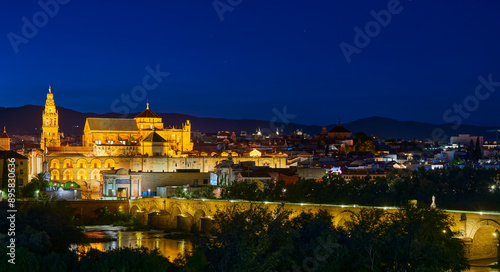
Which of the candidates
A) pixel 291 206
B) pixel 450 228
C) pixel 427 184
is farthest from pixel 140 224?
pixel 450 228

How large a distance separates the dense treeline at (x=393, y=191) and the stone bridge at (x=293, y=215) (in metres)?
3.11

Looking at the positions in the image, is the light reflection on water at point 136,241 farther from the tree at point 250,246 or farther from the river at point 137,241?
the tree at point 250,246

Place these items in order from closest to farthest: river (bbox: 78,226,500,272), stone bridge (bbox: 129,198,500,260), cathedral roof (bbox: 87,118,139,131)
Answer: stone bridge (bbox: 129,198,500,260)
river (bbox: 78,226,500,272)
cathedral roof (bbox: 87,118,139,131)

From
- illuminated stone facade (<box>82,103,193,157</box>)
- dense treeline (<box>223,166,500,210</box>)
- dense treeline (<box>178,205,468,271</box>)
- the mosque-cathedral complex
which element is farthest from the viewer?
illuminated stone facade (<box>82,103,193,157</box>)

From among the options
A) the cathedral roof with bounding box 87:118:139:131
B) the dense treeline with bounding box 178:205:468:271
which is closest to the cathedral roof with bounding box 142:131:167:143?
the cathedral roof with bounding box 87:118:139:131

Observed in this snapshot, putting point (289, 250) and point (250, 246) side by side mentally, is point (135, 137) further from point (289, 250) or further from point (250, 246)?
point (250, 246)

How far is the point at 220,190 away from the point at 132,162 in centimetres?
1593

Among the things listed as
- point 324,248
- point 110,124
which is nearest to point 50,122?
point 110,124

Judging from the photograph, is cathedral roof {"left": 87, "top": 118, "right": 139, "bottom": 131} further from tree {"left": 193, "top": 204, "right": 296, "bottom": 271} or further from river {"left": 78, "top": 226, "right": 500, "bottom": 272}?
tree {"left": 193, "top": 204, "right": 296, "bottom": 271}

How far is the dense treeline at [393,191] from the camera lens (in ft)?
140

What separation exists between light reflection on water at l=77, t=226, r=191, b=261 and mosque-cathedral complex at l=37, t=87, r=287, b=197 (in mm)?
14200

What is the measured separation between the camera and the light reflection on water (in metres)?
33.9

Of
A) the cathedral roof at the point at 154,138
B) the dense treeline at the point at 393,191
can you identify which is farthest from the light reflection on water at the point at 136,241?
the cathedral roof at the point at 154,138

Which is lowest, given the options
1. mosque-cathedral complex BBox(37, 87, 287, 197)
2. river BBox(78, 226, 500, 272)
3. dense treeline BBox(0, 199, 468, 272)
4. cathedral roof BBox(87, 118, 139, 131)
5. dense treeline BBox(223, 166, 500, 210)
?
river BBox(78, 226, 500, 272)
